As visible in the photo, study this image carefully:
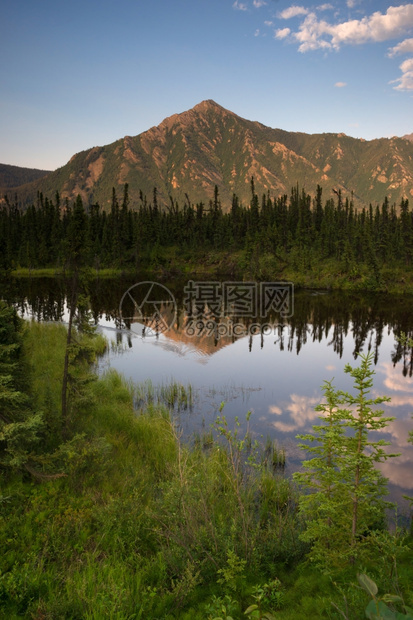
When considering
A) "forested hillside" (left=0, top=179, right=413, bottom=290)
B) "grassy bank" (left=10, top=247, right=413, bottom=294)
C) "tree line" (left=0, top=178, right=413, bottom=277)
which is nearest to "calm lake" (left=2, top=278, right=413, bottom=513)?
"grassy bank" (left=10, top=247, right=413, bottom=294)

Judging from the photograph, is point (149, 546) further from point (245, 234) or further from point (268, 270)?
point (245, 234)

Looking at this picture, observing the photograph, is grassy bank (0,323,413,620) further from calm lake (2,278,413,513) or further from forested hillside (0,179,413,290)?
forested hillside (0,179,413,290)

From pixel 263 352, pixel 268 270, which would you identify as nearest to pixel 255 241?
pixel 268 270

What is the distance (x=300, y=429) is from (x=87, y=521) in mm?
10111

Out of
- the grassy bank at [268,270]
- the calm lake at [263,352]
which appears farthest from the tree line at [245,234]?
the calm lake at [263,352]

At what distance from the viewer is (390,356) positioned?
28.1 metres

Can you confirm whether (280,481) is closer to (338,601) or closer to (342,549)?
(342,549)

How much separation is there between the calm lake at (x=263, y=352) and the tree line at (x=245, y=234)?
23033mm

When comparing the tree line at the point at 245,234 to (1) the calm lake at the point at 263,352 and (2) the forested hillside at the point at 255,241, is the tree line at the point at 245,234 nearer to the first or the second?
(2) the forested hillside at the point at 255,241

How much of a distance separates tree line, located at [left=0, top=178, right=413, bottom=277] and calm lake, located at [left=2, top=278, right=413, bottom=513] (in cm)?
2303

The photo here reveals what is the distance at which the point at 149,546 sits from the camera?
7.62m

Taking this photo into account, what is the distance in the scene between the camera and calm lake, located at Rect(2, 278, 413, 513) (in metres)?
16.2

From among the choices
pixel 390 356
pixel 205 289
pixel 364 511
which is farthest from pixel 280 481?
Answer: pixel 205 289

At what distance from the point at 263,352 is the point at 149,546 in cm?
2259
